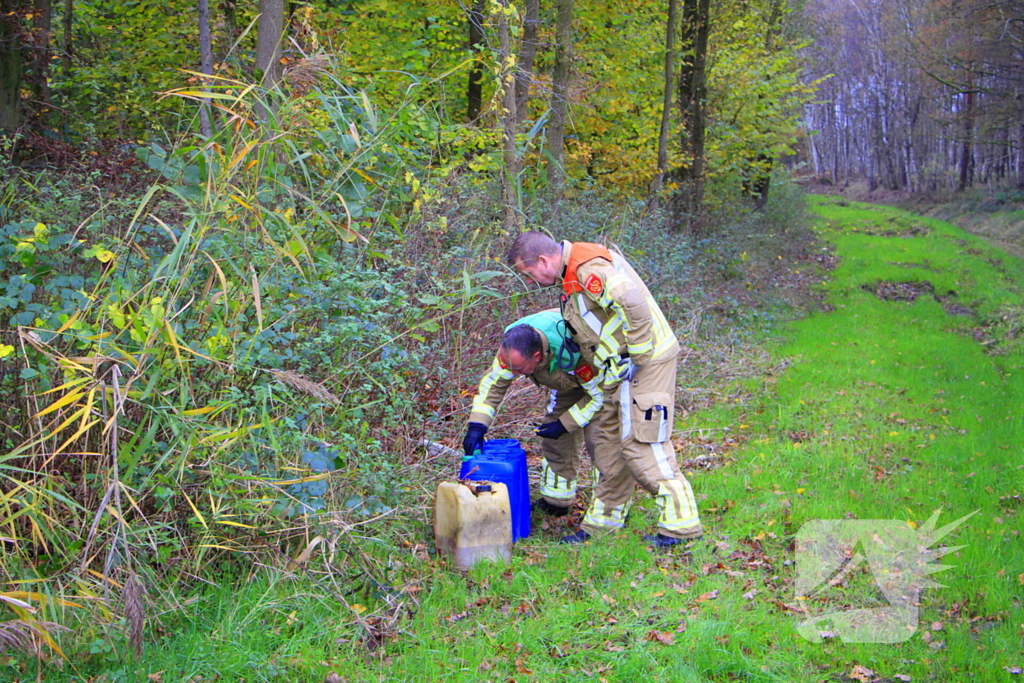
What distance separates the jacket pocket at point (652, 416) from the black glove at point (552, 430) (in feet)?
2.05

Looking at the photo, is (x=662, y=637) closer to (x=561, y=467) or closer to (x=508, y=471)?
(x=508, y=471)

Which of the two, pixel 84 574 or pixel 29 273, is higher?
pixel 29 273

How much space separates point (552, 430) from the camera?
18.2 ft

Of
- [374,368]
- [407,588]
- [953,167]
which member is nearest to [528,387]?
[374,368]

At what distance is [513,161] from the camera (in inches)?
345

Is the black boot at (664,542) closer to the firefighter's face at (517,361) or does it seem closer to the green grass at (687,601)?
the green grass at (687,601)

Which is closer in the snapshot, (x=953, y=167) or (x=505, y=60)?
(x=505, y=60)

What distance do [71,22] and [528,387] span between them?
30.7 feet

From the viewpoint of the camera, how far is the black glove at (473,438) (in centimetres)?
507

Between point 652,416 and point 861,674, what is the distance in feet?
5.94

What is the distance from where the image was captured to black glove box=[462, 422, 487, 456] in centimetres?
507

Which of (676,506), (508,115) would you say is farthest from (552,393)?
(508,115)

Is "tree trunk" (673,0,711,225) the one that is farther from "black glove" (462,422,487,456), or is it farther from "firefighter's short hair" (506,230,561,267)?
"black glove" (462,422,487,456)

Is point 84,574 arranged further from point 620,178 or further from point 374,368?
point 620,178
